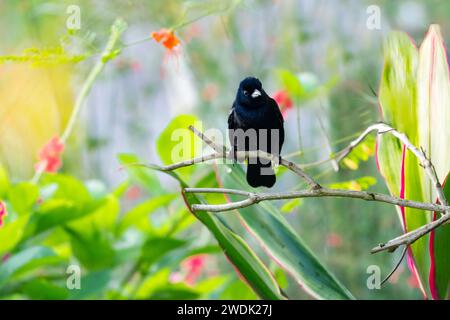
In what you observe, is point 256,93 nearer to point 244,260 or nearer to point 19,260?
point 244,260

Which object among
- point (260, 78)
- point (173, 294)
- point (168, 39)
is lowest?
point (173, 294)

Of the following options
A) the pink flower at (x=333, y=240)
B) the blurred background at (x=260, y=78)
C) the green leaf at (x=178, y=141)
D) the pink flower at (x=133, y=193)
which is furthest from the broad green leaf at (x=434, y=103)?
the pink flower at (x=133, y=193)

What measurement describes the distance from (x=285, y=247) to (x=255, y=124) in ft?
0.83

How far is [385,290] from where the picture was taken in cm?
306

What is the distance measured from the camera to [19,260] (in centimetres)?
133

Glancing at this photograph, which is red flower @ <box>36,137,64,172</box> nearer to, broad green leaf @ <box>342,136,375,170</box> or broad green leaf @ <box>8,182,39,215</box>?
broad green leaf @ <box>8,182,39,215</box>

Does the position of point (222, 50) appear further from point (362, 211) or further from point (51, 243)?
point (51, 243)

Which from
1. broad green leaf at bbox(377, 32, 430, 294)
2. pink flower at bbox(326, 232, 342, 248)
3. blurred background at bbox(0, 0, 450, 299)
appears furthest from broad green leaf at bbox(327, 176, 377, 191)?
pink flower at bbox(326, 232, 342, 248)

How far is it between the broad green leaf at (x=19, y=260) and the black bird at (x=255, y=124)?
0.49 metres

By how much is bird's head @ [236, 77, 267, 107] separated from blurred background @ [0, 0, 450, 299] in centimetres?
138

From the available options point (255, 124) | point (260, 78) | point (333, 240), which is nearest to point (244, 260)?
point (255, 124)

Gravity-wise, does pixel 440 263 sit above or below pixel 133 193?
below

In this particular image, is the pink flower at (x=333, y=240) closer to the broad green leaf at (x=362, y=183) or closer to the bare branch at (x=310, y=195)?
the broad green leaf at (x=362, y=183)

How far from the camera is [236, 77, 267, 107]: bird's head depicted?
0.97 meters
